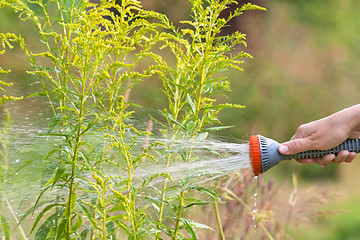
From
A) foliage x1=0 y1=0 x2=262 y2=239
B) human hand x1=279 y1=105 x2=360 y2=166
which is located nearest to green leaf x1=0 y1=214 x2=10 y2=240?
foliage x1=0 y1=0 x2=262 y2=239

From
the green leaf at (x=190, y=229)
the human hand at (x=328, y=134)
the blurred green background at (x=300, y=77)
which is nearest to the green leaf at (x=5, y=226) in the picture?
the green leaf at (x=190, y=229)

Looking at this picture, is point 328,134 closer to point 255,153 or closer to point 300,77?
point 255,153

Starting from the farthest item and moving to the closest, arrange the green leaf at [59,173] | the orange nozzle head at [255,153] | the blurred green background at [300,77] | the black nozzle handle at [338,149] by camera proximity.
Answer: the blurred green background at [300,77]
the black nozzle handle at [338,149]
the orange nozzle head at [255,153]
the green leaf at [59,173]

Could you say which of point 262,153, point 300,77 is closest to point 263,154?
point 262,153

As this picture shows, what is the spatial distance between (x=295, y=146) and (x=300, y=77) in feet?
12.6

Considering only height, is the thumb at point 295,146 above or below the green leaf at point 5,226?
above

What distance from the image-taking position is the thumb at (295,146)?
159 centimetres

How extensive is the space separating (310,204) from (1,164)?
58.4 inches

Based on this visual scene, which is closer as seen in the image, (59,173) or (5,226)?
(59,173)

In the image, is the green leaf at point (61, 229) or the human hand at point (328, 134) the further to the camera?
the human hand at point (328, 134)

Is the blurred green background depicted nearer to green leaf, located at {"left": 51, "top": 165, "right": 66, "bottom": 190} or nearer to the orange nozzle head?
the orange nozzle head

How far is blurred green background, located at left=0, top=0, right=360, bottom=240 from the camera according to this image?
15.7ft

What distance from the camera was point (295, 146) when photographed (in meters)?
1.61

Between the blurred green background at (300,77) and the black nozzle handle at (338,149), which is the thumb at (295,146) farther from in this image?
the blurred green background at (300,77)
